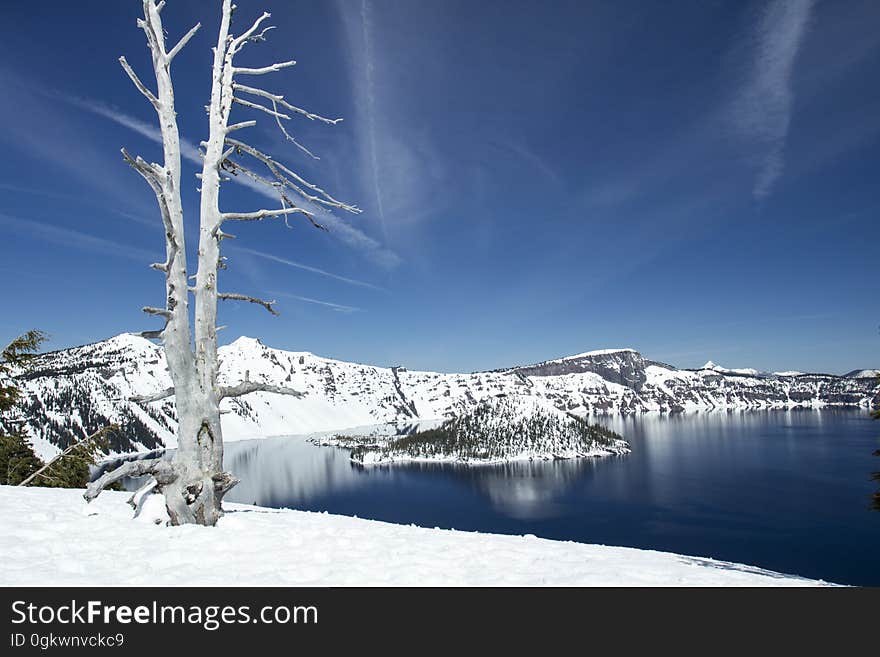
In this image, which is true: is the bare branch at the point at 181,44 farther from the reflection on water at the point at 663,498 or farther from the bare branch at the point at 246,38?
the reflection on water at the point at 663,498

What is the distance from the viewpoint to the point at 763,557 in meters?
65.2

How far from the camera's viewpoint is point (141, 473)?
8.86 meters

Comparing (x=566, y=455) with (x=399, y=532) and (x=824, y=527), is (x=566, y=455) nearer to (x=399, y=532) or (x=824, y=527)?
(x=824, y=527)

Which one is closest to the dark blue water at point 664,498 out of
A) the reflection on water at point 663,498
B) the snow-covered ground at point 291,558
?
the reflection on water at point 663,498

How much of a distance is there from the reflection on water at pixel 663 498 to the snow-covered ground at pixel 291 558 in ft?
228

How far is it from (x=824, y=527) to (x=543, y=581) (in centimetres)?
9586

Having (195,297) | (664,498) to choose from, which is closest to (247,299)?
(195,297)

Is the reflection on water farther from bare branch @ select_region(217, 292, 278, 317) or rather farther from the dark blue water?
bare branch @ select_region(217, 292, 278, 317)

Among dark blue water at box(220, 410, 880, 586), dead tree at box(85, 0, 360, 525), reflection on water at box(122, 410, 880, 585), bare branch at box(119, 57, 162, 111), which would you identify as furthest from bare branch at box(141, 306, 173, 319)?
reflection on water at box(122, 410, 880, 585)

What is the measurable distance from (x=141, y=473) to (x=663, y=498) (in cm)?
11270

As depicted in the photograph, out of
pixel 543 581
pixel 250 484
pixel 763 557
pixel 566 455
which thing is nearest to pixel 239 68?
pixel 543 581

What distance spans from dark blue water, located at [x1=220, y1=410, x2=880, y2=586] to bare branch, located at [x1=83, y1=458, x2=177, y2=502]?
71289 mm

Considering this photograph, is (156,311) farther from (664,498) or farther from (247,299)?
(664,498)
